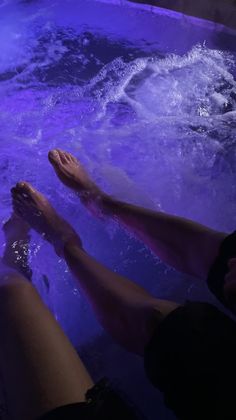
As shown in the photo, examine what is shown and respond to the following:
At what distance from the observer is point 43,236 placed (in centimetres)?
231

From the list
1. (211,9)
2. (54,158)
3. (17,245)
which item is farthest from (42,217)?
(211,9)

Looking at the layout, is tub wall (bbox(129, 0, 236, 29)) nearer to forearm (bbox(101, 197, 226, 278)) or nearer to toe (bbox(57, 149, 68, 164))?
toe (bbox(57, 149, 68, 164))

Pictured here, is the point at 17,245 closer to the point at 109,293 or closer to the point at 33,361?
the point at 109,293

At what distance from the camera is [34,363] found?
137 cm

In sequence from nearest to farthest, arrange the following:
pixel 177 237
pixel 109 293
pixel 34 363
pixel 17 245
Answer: pixel 34 363
pixel 109 293
pixel 177 237
pixel 17 245

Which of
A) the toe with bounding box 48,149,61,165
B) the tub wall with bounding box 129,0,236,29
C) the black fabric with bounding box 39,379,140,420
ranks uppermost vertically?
the tub wall with bounding box 129,0,236,29

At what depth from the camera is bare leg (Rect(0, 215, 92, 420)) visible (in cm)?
130

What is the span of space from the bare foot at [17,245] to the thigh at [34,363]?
0.49m

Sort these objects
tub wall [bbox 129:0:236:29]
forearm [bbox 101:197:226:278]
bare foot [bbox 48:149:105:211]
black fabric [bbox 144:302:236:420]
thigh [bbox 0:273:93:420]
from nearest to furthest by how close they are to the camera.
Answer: black fabric [bbox 144:302:236:420]
thigh [bbox 0:273:93:420]
forearm [bbox 101:197:226:278]
bare foot [bbox 48:149:105:211]
tub wall [bbox 129:0:236:29]

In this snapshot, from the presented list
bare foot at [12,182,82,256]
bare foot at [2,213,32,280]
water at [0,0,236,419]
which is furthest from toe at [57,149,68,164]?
bare foot at [2,213,32,280]

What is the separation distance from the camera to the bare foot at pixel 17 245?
7.06 ft

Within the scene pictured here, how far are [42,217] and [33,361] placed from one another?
1097mm

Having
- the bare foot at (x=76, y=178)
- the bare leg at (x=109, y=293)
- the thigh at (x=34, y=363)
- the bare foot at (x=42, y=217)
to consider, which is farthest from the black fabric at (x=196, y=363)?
the bare foot at (x=76, y=178)

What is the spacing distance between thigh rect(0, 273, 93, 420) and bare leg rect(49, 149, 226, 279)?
0.69 metres
